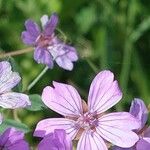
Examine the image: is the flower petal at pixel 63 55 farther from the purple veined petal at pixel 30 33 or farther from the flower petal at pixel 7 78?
the flower petal at pixel 7 78

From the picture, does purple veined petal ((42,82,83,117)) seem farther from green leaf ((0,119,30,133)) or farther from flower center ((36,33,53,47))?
flower center ((36,33,53,47))

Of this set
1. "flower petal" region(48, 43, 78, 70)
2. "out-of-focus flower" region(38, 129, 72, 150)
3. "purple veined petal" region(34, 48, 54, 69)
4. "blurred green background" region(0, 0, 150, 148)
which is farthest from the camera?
"blurred green background" region(0, 0, 150, 148)

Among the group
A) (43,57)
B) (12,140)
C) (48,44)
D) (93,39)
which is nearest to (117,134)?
(12,140)

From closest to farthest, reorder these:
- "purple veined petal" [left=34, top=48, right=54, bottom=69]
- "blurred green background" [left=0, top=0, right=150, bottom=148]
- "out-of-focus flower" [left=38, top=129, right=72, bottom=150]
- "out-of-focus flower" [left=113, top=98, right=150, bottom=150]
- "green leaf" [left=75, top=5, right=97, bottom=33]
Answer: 1. "out-of-focus flower" [left=38, top=129, right=72, bottom=150]
2. "out-of-focus flower" [left=113, top=98, right=150, bottom=150]
3. "purple veined petal" [left=34, top=48, right=54, bottom=69]
4. "blurred green background" [left=0, top=0, right=150, bottom=148]
5. "green leaf" [left=75, top=5, right=97, bottom=33]

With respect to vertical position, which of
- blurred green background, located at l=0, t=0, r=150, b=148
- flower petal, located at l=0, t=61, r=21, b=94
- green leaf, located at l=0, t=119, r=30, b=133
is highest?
flower petal, located at l=0, t=61, r=21, b=94

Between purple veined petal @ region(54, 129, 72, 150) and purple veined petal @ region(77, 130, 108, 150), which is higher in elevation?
purple veined petal @ region(54, 129, 72, 150)

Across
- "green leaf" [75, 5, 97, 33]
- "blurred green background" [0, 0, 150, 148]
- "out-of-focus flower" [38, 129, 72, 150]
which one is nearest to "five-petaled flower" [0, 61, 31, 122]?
"out-of-focus flower" [38, 129, 72, 150]

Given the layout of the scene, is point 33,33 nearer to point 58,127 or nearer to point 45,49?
point 45,49

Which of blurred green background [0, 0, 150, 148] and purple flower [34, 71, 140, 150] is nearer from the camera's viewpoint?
purple flower [34, 71, 140, 150]
